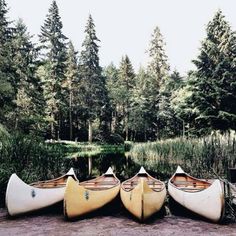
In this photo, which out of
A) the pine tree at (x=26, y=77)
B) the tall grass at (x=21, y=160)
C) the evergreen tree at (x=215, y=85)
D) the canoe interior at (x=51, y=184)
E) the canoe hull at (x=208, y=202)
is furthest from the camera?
the pine tree at (x=26, y=77)

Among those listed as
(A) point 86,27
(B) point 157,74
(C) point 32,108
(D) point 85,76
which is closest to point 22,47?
(C) point 32,108

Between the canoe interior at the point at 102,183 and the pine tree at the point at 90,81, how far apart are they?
2826 centimetres

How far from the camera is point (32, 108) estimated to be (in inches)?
1043

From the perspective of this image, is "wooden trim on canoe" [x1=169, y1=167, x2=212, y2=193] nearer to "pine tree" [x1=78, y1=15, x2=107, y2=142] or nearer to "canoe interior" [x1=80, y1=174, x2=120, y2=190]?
"canoe interior" [x1=80, y1=174, x2=120, y2=190]

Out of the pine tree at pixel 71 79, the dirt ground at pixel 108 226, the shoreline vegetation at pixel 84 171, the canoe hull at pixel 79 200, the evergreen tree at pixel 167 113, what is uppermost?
the pine tree at pixel 71 79

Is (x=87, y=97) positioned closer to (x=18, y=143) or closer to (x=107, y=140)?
(x=107, y=140)

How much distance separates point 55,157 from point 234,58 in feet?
55.5

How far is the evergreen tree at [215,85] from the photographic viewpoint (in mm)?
22817

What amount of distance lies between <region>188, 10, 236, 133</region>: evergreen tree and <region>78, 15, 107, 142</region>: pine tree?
1730cm

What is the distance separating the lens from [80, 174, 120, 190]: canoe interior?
9.45 m

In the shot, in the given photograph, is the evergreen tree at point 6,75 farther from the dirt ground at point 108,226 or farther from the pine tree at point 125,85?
the pine tree at point 125,85

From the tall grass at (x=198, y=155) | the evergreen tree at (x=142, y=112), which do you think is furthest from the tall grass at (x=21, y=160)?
the evergreen tree at (x=142, y=112)

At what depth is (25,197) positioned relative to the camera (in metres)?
8.06

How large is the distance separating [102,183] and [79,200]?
2.69 metres
